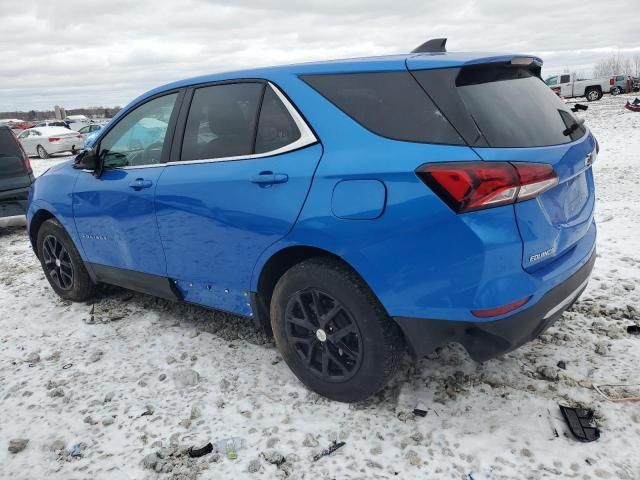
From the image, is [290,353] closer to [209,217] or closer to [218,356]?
[218,356]

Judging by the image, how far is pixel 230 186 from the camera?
290 centimetres

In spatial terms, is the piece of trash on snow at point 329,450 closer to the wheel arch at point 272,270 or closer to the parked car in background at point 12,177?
the wheel arch at point 272,270

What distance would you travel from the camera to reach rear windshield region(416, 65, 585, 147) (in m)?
2.27

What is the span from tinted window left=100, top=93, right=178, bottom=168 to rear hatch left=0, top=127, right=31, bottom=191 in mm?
4592

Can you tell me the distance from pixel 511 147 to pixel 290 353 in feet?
5.38

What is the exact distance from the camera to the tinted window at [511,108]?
7.45ft

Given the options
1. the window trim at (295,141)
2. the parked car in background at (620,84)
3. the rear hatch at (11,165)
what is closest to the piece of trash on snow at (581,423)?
the window trim at (295,141)

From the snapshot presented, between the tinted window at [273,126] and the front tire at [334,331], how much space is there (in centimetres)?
68

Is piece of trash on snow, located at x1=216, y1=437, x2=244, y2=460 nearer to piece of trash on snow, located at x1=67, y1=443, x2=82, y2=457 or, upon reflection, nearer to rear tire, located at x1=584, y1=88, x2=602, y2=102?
piece of trash on snow, located at x1=67, y1=443, x2=82, y2=457

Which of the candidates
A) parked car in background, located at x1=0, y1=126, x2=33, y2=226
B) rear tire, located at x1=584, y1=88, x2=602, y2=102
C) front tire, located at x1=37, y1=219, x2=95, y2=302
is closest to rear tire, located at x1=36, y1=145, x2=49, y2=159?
parked car in background, located at x1=0, y1=126, x2=33, y2=226

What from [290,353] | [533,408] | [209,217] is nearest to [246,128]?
[209,217]

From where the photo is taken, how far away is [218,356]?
3.43 meters

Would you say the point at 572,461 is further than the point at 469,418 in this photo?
No

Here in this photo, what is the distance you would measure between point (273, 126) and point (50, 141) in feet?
68.8
